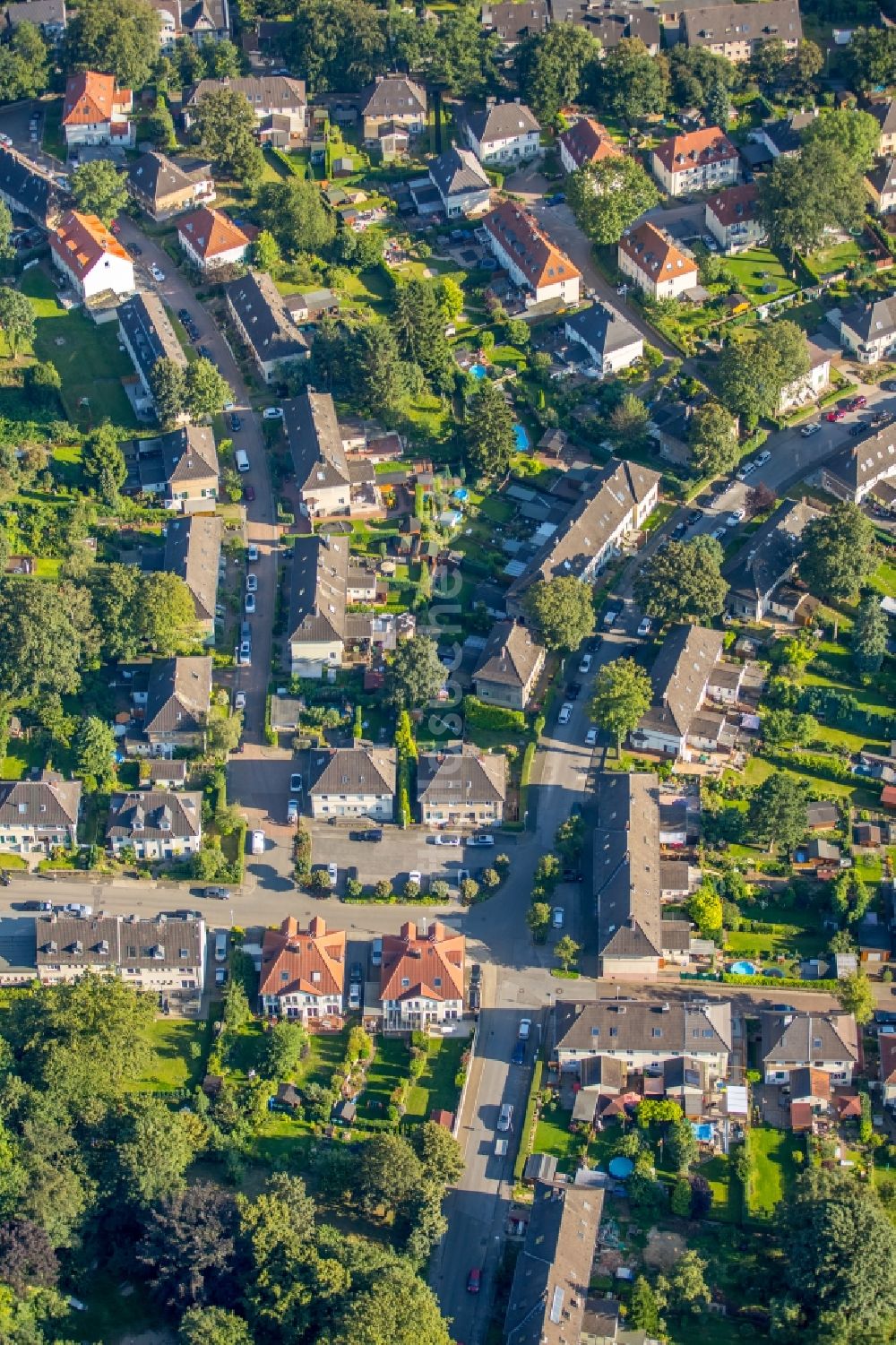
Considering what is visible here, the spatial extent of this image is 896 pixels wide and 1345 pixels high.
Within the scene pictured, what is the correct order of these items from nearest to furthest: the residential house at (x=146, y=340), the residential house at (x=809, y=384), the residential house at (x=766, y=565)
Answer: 1. the residential house at (x=766, y=565)
2. the residential house at (x=146, y=340)
3. the residential house at (x=809, y=384)

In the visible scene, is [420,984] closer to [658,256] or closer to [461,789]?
[461,789]

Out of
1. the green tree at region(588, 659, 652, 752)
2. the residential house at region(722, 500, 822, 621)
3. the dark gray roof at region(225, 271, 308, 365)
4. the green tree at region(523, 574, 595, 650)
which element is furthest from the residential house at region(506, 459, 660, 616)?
the dark gray roof at region(225, 271, 308, 365)

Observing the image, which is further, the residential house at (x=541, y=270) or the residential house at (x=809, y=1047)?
the residential house at (x=541, y=270)

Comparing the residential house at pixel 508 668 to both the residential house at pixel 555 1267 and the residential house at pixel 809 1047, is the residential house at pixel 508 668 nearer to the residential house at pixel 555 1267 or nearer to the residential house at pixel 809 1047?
the residential house at pixel 809 1047

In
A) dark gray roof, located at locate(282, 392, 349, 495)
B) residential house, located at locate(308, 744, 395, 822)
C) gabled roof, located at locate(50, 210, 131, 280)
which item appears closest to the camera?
residential house, located at locate(308, 744, 395, 822)

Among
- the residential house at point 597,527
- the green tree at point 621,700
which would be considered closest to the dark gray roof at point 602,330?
the residential house at point 597,527

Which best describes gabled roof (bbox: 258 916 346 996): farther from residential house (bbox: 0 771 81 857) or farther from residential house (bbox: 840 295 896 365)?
residential house (bbox: 840 295 896 365)
